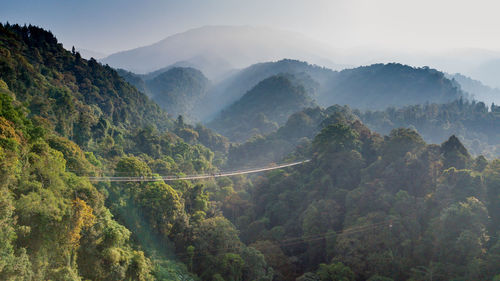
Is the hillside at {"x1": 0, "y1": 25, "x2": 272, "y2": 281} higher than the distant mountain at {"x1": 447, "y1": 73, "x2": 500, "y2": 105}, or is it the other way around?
the distant mountain at {"x1": 447, "y1": 73, "x2": 500, "y2": 105}

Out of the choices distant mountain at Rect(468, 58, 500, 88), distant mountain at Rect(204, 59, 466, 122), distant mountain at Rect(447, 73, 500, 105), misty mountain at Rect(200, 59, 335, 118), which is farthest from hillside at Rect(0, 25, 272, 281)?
distant mountain at Rect(468, 58, 500, 88)

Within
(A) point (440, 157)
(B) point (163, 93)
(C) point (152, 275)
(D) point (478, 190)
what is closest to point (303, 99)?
(B) point (163, 93)

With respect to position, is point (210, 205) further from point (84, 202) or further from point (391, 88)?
point (391, 88)

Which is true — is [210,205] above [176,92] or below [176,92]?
below

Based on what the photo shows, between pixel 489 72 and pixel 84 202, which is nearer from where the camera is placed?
pixel 84 202

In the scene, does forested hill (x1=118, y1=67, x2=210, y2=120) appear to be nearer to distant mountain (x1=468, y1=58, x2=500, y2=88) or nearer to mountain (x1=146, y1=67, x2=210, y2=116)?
mountain (x1=146, y1=67, x2=210, y2=116)

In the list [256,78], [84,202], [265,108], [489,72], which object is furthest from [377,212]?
[489,72]

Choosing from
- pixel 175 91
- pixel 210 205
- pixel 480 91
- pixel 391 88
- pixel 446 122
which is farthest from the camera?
pixel 480 91
